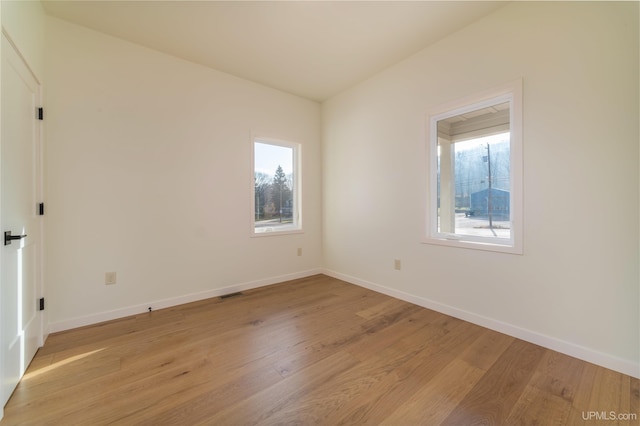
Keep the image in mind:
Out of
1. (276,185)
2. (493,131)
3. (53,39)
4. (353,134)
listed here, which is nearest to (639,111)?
(493,131)

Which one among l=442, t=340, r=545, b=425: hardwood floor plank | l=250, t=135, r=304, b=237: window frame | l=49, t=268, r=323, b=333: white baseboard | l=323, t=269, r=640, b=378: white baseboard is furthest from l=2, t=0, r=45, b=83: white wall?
l=323, t=269, r=640, b=378: white baseboard

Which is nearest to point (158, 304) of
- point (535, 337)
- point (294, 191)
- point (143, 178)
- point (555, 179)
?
point (143, 178)

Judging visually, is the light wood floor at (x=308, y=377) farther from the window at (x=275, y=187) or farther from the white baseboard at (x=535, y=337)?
the window at (x=275, y=187)

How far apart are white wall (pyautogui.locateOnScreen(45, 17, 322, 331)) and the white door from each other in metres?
0.27

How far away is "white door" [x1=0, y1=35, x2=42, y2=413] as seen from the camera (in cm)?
154

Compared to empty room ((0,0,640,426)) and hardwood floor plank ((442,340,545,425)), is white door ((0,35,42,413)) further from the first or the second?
hardwood floor plank ((442,340,545,425))

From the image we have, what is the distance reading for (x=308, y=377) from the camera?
173cm

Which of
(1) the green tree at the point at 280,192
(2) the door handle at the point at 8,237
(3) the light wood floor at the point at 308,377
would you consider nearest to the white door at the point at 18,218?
(2) the door handle at the point at 8,237

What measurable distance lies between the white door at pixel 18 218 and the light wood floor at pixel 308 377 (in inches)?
9.1

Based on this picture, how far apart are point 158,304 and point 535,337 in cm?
359

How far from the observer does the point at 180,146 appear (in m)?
2.98

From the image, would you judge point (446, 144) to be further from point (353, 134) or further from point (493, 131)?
point (353, 134)

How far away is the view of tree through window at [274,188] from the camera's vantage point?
12.2 feet

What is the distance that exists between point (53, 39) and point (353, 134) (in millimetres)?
3230
